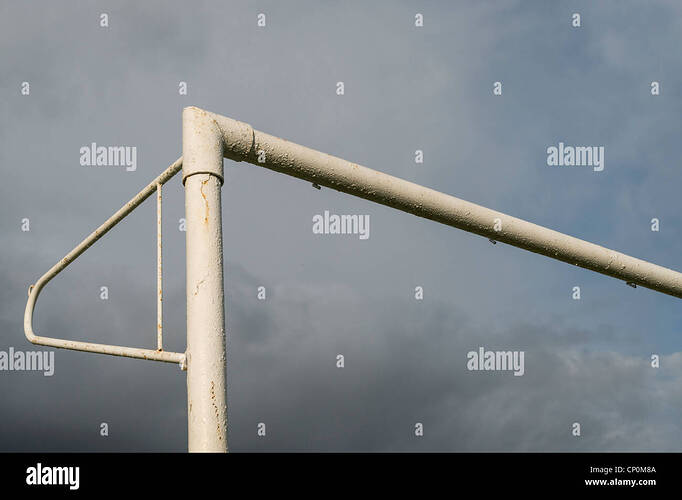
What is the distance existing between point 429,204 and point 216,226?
5.25 feet

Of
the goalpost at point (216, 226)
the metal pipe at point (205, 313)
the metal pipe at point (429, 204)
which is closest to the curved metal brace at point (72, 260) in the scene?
the goalpost at point (216, 226)

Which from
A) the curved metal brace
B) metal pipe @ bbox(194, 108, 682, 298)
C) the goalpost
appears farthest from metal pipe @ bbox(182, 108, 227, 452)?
metal pipe @ bbox(194, 108, 682, 298)

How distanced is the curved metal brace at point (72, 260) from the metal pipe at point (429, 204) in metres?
0.42

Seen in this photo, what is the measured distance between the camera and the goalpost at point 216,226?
3053 millimetres

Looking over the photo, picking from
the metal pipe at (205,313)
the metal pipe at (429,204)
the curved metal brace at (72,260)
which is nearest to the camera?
the metal pipe at (205,313)

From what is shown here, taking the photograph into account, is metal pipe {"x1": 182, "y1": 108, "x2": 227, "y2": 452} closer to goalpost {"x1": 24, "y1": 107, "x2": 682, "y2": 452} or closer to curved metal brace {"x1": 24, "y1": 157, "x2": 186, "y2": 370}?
goalpost {"x1": 24, "y1": 107, "x2": 682, "y2": 452}

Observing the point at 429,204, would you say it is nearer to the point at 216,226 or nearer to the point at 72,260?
the point at 216,226

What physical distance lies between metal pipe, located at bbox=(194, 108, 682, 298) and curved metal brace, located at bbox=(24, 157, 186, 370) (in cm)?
42

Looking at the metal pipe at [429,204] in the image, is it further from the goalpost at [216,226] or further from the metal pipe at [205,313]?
the metal pipe at [205,313]

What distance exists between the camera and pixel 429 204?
169 inches
